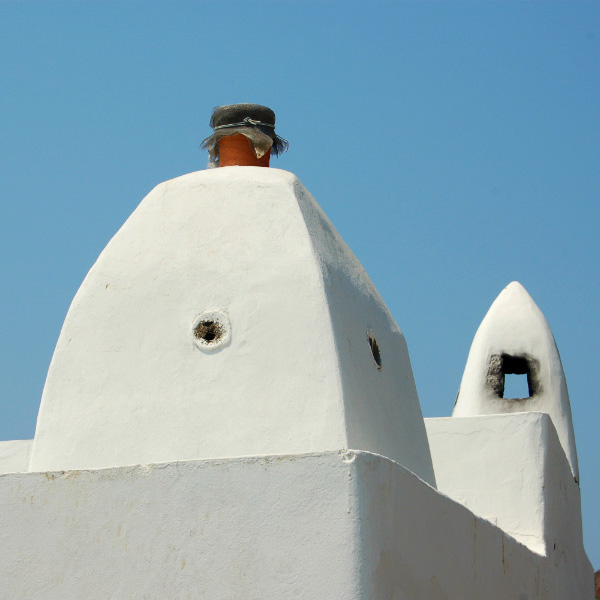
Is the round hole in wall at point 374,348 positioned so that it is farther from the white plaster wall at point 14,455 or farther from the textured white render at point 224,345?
the white plaster wall at point 14,455

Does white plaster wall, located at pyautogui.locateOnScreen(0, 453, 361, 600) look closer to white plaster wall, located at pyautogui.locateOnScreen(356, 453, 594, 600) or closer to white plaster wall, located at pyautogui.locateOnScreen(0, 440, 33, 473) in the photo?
white plaster wall, located at pyautogui.locateOnScreen(356, 453, 594, 600)

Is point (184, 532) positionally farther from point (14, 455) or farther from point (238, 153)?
point (14, 455)

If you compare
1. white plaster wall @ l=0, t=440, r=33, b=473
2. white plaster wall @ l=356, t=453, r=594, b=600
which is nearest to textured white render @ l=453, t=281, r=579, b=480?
white plaster wall @ l=356, t=453, r=594, b=600

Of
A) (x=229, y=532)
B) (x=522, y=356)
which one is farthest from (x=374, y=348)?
(x=522, y=356)

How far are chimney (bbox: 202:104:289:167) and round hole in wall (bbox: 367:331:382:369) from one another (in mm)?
1474

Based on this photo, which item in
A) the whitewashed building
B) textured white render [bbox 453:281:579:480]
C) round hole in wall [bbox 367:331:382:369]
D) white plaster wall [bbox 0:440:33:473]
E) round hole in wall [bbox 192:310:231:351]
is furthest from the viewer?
textured white render [bbox 453:281:579:480]

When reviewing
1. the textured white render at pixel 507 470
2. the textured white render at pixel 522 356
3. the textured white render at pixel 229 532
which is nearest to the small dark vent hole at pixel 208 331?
the textured white render at pixel 229 532

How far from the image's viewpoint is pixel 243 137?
7.12 m

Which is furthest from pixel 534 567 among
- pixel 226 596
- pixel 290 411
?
pixel 226 596

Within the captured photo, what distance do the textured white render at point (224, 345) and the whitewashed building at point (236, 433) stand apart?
0.01m

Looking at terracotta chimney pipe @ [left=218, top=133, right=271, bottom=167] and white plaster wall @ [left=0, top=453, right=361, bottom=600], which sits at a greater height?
terracotta chimney pipe @ [left=218, top=133, right=271, bottom=167]

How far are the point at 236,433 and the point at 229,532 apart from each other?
893 mm

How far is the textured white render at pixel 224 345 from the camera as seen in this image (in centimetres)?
573

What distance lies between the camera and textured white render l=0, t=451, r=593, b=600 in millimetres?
4727
